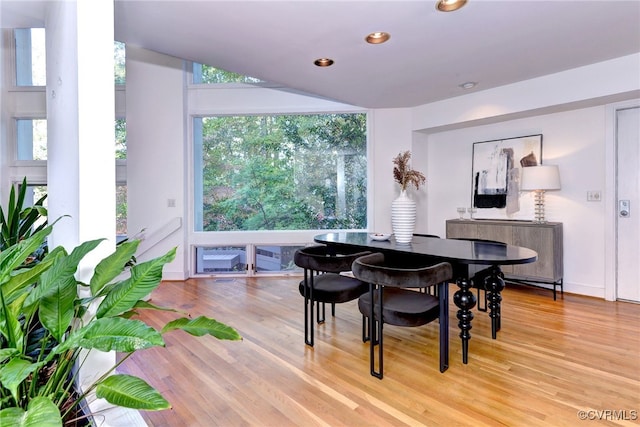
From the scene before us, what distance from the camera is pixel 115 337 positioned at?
0.88 metres

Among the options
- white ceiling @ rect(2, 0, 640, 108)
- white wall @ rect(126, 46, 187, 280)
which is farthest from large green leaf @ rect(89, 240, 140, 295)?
white wall @ rect(126, 46, 187, 280)

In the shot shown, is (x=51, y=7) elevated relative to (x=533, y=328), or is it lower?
elevated

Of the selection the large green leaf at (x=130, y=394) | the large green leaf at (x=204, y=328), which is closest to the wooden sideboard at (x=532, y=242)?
the large green leaf at (x=204, y=328)

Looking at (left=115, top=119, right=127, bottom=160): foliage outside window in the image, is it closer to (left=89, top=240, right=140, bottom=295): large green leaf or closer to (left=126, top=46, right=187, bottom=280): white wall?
(left=126, top=46, right=187, bottom=280): white wall

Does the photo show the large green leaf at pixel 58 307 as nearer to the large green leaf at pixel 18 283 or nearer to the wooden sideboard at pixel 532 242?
the large green leaf at pixel 18 283

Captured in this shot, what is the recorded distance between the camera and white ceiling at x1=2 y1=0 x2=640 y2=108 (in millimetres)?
2113

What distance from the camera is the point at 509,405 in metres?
1.70

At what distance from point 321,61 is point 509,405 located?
2.88m

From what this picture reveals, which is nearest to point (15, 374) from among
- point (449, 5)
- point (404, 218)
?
point (404, 218)

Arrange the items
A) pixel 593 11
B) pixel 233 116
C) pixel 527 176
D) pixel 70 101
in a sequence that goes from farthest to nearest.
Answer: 1. pixel 233 116
2. pixel 527 176
3. pixel 593 11
4. pixel 70 101

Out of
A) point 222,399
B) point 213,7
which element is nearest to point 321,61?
point 213,7

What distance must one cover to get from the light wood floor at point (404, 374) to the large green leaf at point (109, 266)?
0.91m

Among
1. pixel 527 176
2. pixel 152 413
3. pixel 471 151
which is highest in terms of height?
pixel 471 151

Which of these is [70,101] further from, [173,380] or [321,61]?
[321,61]
